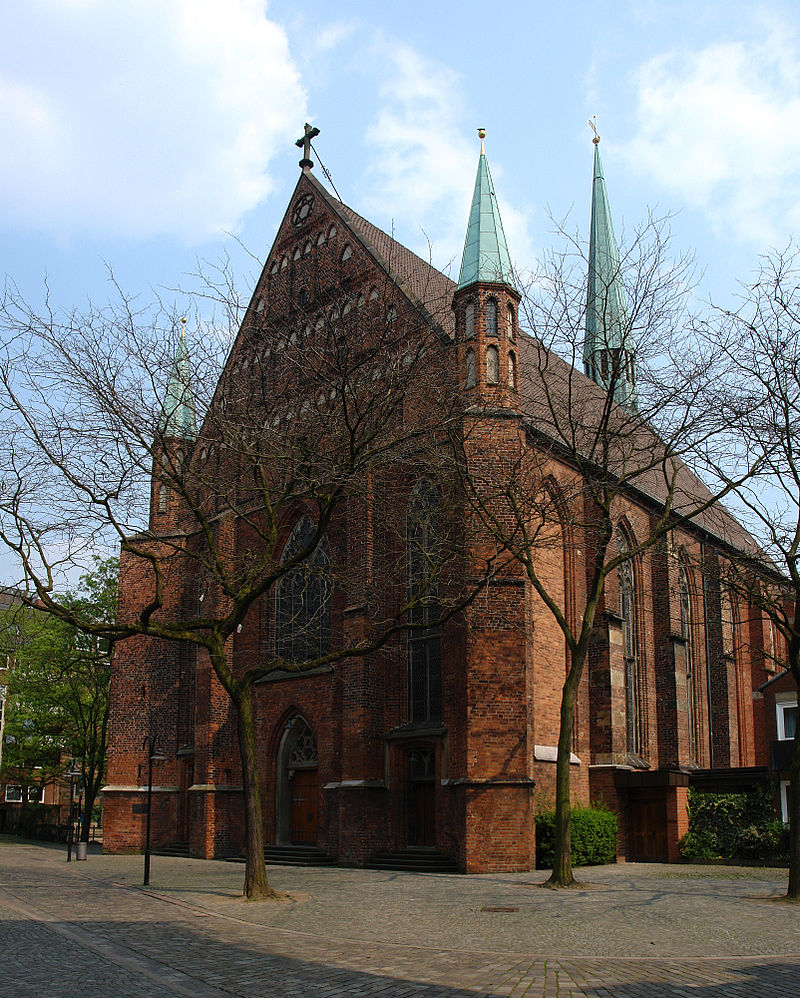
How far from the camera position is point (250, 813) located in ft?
52.3

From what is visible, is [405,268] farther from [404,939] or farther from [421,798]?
[404,939]

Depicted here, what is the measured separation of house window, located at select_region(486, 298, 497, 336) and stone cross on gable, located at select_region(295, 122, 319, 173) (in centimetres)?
1007

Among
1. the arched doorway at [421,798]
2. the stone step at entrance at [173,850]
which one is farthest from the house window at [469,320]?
the stone step at entrance at [173,850]

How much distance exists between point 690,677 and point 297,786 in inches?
546

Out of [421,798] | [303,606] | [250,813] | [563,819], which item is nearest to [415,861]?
[421,798]

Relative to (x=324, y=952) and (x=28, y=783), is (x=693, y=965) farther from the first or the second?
(x=28, y=783)

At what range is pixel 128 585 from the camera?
30.8 meters

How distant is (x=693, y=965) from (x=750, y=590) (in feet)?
28.5

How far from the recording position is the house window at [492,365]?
876 inches

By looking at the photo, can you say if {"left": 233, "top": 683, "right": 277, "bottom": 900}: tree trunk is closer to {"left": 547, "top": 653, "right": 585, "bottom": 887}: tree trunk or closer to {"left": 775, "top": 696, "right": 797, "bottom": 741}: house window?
{"left": 547, "top": 653, "right": 585, "bottom": 887}: tree trunk

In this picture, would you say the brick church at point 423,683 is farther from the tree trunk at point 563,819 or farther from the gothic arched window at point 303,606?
the tree trunk at point 563,819

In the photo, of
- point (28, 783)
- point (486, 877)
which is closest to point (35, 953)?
point (486, 877)

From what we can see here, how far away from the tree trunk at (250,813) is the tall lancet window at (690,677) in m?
17.5

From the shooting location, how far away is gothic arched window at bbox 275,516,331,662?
25.0 m
